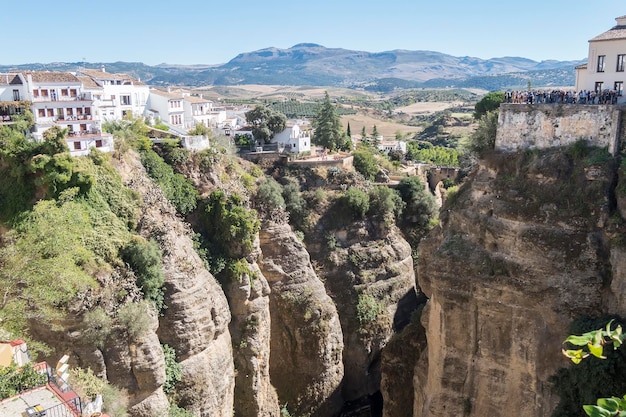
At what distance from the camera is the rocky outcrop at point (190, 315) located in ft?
84.6

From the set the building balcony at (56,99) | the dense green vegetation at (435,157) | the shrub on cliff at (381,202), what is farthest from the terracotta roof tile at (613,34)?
the dense green vegetation at (435,157)

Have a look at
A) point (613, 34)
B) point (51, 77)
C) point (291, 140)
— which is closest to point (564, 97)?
point (613, 34)

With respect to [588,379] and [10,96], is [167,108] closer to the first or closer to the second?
[10,96]

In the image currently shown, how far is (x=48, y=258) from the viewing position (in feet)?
68.5

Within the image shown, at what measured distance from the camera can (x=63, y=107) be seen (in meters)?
31.9

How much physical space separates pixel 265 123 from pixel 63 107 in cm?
1701

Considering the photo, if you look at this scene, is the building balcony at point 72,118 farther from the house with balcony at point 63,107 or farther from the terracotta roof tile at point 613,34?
the terracotta roof tile at point 613,34

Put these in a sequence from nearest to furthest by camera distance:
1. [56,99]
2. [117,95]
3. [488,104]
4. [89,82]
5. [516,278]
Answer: [516,278] → [56,99] → [488,104] → [89,82] → [117,95]

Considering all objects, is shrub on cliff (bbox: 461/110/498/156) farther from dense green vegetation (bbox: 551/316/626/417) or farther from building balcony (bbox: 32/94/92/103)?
building balcony (bbox: 32/94/92/103)

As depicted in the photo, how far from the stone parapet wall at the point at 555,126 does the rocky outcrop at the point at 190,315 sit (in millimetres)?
15065

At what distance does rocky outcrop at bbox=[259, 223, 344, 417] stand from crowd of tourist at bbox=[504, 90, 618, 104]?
1628cm

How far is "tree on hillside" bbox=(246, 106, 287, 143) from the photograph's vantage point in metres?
45.3

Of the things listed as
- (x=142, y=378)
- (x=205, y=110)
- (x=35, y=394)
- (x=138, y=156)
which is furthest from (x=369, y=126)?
Result: (x=35, y=394)

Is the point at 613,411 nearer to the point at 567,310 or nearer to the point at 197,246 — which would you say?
the point at 567,310
